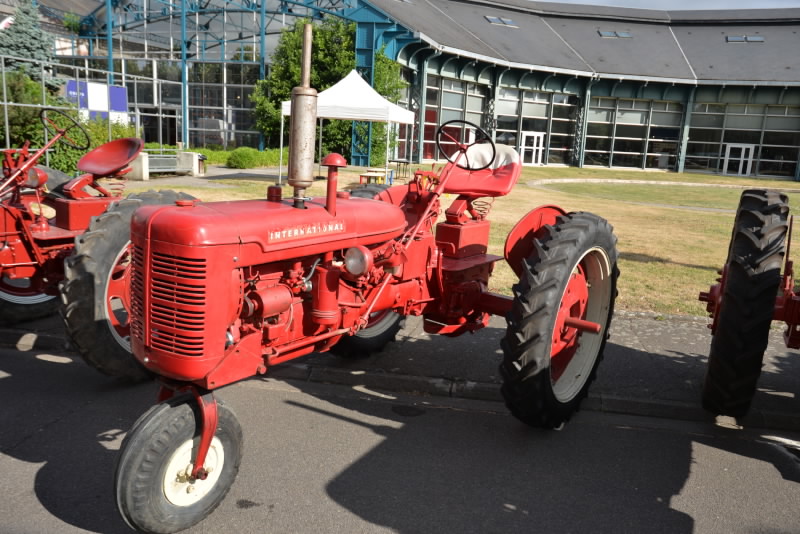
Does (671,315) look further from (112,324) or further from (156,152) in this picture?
(156,152)

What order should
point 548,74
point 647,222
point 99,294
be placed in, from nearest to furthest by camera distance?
point 99,294
point 647,222
point 548,74

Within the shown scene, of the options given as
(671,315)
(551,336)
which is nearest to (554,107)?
(671,315)

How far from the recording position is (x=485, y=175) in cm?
456

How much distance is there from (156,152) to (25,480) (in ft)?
60.7

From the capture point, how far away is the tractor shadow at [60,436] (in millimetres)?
2926

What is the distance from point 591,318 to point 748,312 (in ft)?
3.36

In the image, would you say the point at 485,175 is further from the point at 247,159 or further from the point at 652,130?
the point at 652,130

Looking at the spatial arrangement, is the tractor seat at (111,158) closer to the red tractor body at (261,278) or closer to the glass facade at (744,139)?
the red tractor body at (261,278)

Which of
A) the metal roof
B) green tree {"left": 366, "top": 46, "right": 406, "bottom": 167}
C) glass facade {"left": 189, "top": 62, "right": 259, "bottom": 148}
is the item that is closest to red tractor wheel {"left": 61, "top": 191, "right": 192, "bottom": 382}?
green tree {"left": 366, "top": 46, "right": 406, "bottom": 167}

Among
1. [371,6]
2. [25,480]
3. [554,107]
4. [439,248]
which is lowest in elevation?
[25,480]

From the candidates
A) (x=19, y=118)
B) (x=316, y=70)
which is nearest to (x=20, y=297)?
(x=19, y=118)

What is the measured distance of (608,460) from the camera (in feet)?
11.8

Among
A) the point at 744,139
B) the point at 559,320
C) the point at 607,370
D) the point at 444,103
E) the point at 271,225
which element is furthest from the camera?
the point at 744,139

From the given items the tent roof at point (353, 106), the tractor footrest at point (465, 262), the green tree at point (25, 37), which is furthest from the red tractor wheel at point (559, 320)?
the green tree at point (25, 37)
